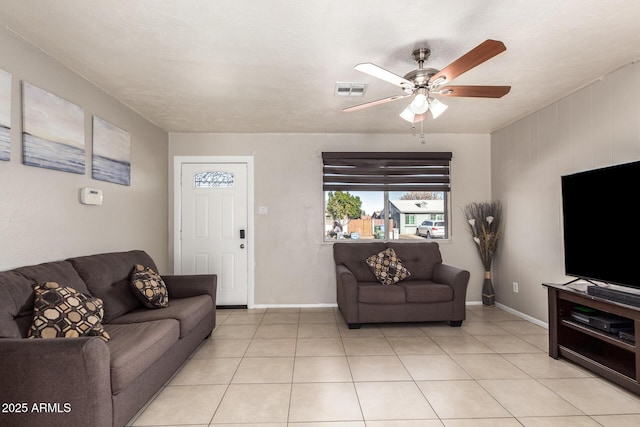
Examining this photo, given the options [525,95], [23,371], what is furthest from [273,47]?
[525,95]

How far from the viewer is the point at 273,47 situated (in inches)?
96.7

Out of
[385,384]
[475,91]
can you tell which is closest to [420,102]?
[475,91]

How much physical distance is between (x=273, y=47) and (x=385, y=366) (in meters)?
2.65

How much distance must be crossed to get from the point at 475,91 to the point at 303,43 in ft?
4.21

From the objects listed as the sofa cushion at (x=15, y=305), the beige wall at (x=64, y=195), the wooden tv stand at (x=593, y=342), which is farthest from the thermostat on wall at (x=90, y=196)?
the wooden tv stand at (x=593, y=342)

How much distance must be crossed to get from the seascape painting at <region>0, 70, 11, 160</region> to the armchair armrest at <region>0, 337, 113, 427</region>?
48.0 inches

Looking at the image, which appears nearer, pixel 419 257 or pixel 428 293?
pixel 428 293

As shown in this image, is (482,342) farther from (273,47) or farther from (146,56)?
(146,56)

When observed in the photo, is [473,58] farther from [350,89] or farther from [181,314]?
[181,314]

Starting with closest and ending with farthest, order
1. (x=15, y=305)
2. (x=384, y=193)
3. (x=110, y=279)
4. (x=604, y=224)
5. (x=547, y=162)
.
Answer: (x=15, y=305) < (x=604, y=224) < (x=110, y=279) < (x=547, y=162) < (x=384, y=193)

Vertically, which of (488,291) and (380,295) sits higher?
(380,295)

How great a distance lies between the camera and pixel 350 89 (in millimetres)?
3225

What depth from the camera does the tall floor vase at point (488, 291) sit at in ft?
15.3

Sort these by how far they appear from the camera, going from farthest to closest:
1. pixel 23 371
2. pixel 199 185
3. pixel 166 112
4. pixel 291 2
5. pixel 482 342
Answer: pixel 199 185 → pixel 166 112 → pixel 482 342 → pixel 291 2 → pixel 23 371
